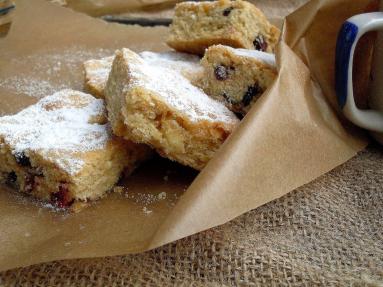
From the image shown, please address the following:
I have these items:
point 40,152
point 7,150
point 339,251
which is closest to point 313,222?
point 339,251

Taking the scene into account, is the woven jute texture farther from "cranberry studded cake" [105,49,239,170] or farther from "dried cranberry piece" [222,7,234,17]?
"dried cranberry piece" [222,7,234,17]

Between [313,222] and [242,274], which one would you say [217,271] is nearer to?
[242,274]

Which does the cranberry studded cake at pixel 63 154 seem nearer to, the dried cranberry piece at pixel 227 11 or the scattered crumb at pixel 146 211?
the scattered crumb at pixel 146 211

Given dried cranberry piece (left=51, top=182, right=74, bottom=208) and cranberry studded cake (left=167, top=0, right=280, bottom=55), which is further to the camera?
cranberry studded cake (left=167, top=0, right=280, bottom=55)

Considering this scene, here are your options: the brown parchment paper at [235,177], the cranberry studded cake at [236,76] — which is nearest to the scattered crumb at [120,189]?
the brown parchment paper at [235,177]

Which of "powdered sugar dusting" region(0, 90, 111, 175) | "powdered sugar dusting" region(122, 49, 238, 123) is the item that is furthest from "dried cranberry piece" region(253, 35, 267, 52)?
"powdered sugar dusting" region(0, 90, 111, 175)

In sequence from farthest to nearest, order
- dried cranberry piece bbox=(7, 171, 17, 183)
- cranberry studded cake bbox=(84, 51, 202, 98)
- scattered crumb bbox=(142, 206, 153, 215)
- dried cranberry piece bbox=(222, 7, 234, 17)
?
dried cranberry piece bbox=(222, 7, 234, 17) < cranberry studded cake bbox=(84, 51, 202, 98) < dried cranberry piece bbox=(7, 171, 17, 183) < scattered crumb bbox=(142, 206, 153, 215)

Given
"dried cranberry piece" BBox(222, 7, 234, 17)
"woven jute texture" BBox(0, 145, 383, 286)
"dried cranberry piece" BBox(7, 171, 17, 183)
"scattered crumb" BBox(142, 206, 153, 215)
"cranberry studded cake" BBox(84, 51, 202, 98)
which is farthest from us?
"dried cranberry piece" BBox(222, 7, 234, 17)
